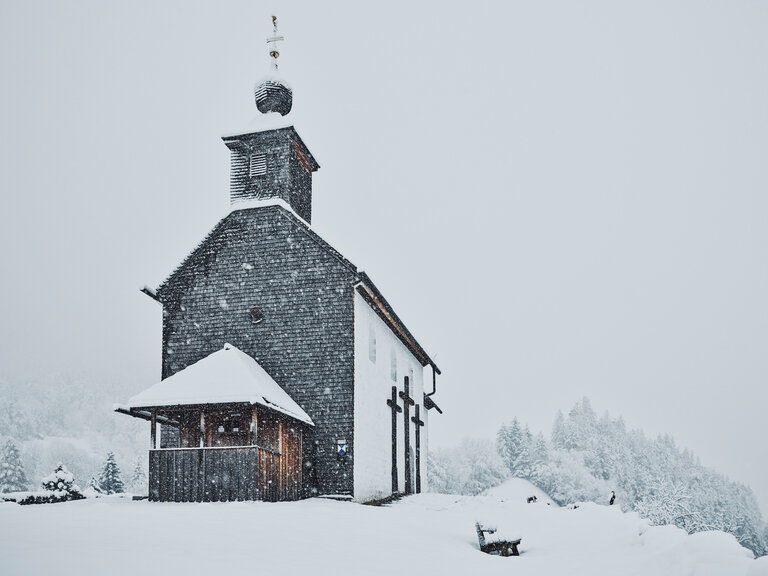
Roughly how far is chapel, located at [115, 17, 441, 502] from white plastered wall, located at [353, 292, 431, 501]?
6cm

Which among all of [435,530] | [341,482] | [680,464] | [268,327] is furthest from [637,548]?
[680,464]

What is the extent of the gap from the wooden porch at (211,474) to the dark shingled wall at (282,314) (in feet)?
9.89

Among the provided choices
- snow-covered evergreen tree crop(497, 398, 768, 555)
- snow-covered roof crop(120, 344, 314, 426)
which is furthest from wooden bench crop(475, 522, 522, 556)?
snow-covered evergreen tree crop(497, 398, 768, 555)

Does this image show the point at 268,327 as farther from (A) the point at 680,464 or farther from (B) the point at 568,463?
(A) the point at 680,464

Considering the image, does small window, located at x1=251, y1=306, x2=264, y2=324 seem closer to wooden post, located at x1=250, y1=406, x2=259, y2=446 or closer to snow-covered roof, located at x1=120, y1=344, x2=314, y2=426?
snow-covered roof, located at x1=120, y1=344, x2=314, y2=426

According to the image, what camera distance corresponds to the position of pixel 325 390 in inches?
784

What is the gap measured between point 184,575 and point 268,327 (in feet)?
43.9

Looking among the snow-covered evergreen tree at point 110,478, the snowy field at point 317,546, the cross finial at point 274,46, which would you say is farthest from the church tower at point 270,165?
the snow-covered evergreen tree at point 110,478

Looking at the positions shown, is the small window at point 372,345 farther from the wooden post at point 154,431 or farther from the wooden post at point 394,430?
the wooden post at point 154,431

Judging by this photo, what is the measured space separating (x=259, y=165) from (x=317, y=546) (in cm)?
1530

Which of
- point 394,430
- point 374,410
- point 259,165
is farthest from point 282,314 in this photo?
point 394,430

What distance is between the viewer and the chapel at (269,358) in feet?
55.6

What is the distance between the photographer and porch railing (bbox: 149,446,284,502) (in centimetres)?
1641

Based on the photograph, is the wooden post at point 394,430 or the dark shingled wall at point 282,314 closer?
the dark shingled wall at point 282,314
